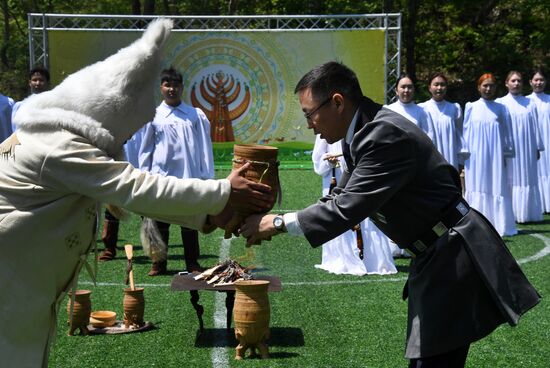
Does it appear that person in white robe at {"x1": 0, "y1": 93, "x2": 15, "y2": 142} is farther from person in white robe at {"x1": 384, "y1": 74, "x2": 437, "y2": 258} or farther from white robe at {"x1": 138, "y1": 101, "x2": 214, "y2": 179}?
person in white robe at {"x1": 384, "y1": 74, "x2": 437, "y2": 258}

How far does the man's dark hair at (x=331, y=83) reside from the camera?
14.6 ft

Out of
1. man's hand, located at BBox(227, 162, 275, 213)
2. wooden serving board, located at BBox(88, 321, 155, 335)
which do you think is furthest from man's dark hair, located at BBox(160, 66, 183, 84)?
man's hand, located at BBox(227, 162, 275, 213)

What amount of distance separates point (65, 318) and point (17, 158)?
16.3 ft

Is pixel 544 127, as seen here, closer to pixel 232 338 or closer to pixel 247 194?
pixel 232 338

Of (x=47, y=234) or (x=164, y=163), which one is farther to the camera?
(x=164, y=163)

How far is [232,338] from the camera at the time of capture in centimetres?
798

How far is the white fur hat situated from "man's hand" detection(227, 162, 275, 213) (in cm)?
49

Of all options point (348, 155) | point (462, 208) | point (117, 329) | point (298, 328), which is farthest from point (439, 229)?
point (117, 329)

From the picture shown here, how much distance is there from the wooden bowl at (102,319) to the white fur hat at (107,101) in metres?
4.37

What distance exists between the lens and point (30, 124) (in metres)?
4.01

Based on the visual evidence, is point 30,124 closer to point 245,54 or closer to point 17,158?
point 17,158

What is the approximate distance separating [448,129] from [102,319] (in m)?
6.28

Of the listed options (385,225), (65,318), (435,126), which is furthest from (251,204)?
(435,126)

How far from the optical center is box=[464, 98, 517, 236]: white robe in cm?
1423
